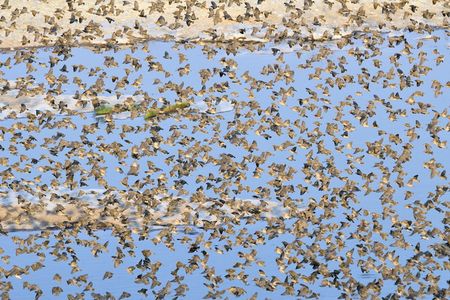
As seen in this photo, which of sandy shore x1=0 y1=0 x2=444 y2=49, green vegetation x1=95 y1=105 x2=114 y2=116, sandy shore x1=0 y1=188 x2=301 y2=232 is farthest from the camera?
sandy shore x1=0 y1=0 x2=444 y2=49

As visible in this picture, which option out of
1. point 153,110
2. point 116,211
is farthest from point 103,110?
point 116,211

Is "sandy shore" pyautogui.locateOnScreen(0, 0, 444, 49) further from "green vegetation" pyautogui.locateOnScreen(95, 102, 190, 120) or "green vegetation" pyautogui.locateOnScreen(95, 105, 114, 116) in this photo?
"green vegetation" pyautogui.locateOnScreen(95, 102, 190, 120)

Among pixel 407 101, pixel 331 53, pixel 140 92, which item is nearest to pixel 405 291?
pixel 407 101

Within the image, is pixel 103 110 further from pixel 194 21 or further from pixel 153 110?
pixel 194 21

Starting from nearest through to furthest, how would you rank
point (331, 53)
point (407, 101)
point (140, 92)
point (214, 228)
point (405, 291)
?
point (405, 291), point (214, 228), point (407, 101), point (140, 92), point (331, 53)

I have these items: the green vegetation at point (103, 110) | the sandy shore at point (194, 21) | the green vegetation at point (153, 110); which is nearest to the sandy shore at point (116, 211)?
the green vegetation at point (153, 110)

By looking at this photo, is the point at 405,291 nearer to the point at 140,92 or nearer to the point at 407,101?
the point at 407,101

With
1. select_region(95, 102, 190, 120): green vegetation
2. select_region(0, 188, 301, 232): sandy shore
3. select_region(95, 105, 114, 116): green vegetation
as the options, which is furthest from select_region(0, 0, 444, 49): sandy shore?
select_region(0, 188, 301, 232): sandy shore

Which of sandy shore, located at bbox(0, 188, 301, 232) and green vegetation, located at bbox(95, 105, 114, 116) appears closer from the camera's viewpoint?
sandy shore, located at bbox(0, 188, 301, 232)

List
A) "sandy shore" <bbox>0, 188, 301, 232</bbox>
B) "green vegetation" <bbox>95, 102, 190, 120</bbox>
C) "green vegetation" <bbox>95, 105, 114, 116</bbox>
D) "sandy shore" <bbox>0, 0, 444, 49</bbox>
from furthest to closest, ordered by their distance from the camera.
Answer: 1. "sandy shore" <bbox>0, 0, 444, 49</bbox>
2. "green vegetation" <bbox>95, 105, 114, 116</bbox>
3. "green vegetation" <bbox>95, 102, 190, 120</bbox>
4. "sandy shore" <bbox>0, 188, 301, 232</bbox>

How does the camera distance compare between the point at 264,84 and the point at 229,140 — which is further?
the point at 264,84

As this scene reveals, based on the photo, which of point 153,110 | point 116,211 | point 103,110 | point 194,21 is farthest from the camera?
point 194,21
